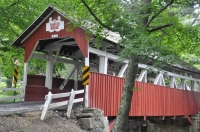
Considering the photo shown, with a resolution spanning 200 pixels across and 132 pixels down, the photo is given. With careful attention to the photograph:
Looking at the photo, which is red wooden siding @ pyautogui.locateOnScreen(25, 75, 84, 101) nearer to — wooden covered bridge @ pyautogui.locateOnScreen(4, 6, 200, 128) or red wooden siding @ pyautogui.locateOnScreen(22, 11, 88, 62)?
wooden covered bridge @ pyautogui.locateOnScreen(4, 6, 200, 128)

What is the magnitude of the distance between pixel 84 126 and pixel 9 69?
23.6 feet

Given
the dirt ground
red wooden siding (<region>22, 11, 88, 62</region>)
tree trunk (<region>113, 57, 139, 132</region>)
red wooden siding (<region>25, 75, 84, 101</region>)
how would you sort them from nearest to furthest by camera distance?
the dirt ground
tree trunk (<region>113, 57, 139, 132</region>)
red wooden siding (<region>22, 11, 88, 62</region>)
red wooden siding (<region>25, 75, 84, 101</region>)

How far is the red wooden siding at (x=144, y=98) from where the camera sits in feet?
30.7

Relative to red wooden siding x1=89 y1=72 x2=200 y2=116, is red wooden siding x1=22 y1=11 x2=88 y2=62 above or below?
above

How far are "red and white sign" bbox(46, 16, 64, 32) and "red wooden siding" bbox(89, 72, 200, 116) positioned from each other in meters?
2.23

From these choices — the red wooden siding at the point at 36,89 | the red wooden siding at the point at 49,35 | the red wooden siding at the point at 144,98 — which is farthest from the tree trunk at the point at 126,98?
the red wooden siding at the point at 36,89

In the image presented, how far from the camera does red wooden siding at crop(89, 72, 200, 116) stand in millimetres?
9367

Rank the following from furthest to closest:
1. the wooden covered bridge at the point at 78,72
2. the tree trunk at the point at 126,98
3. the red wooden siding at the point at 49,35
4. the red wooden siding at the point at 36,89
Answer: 1. the red wooden siding at the point at 36,89
2. the wooden covered bridge at the point at 78,72
3. the red wooden siding at the point at 49,35
4. the tree trunk at the point at 126,98

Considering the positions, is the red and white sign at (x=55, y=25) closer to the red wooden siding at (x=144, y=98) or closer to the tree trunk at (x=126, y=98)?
the red wooden siding at (x=144, y=98)

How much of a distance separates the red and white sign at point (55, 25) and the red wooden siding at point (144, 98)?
2.23 metres

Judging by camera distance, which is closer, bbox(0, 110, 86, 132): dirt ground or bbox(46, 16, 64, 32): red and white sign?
bbox(0, 110, 86, 132): dirt ground

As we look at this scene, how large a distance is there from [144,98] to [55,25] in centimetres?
545

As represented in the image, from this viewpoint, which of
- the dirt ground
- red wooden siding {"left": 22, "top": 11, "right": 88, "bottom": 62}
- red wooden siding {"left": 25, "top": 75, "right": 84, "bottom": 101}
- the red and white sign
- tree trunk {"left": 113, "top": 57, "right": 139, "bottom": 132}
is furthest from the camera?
red wooden siding {"left": 25, "top": 75, "right": 84, "bottom": 101}

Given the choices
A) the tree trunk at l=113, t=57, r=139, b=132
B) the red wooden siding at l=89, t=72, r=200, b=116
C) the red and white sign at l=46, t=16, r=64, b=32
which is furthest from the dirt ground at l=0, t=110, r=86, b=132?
the red and white sign at l=46, t=16, r=64, b=32
